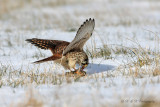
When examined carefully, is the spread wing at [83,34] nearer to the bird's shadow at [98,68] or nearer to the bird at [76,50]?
the bird at [76,50]

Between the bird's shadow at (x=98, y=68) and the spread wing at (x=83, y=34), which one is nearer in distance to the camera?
the spread wing at (x=83, y=34)

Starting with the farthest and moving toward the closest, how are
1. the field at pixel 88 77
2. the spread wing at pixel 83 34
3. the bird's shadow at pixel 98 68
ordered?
the bird's shadow at pixel 98 68
the spread wing at pixel 83 34
the field at pixel 88 77

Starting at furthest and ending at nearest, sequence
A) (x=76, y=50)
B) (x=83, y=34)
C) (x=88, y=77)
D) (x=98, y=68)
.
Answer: (x=98, y=68)
(x=76, y=50)
(x=83, y=34)
(x=88, y=77)

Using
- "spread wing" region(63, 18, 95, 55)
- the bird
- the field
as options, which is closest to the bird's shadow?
the field

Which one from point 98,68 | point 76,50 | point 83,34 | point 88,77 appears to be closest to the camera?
point 88,77

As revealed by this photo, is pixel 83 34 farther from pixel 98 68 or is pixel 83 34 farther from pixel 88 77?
pixel 98 68

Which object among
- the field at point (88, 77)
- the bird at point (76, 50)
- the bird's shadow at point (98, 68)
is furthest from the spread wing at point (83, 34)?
the bird's shadow at point (98, 68)

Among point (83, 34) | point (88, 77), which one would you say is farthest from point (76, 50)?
point (88, 77)

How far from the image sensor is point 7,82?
396cm

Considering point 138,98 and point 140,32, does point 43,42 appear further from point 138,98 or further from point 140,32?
point 140,32

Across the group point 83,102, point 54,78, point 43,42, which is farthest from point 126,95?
point 43,42

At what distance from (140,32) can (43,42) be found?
4.66 m

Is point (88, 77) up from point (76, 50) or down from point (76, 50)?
down

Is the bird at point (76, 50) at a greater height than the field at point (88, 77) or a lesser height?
greater
